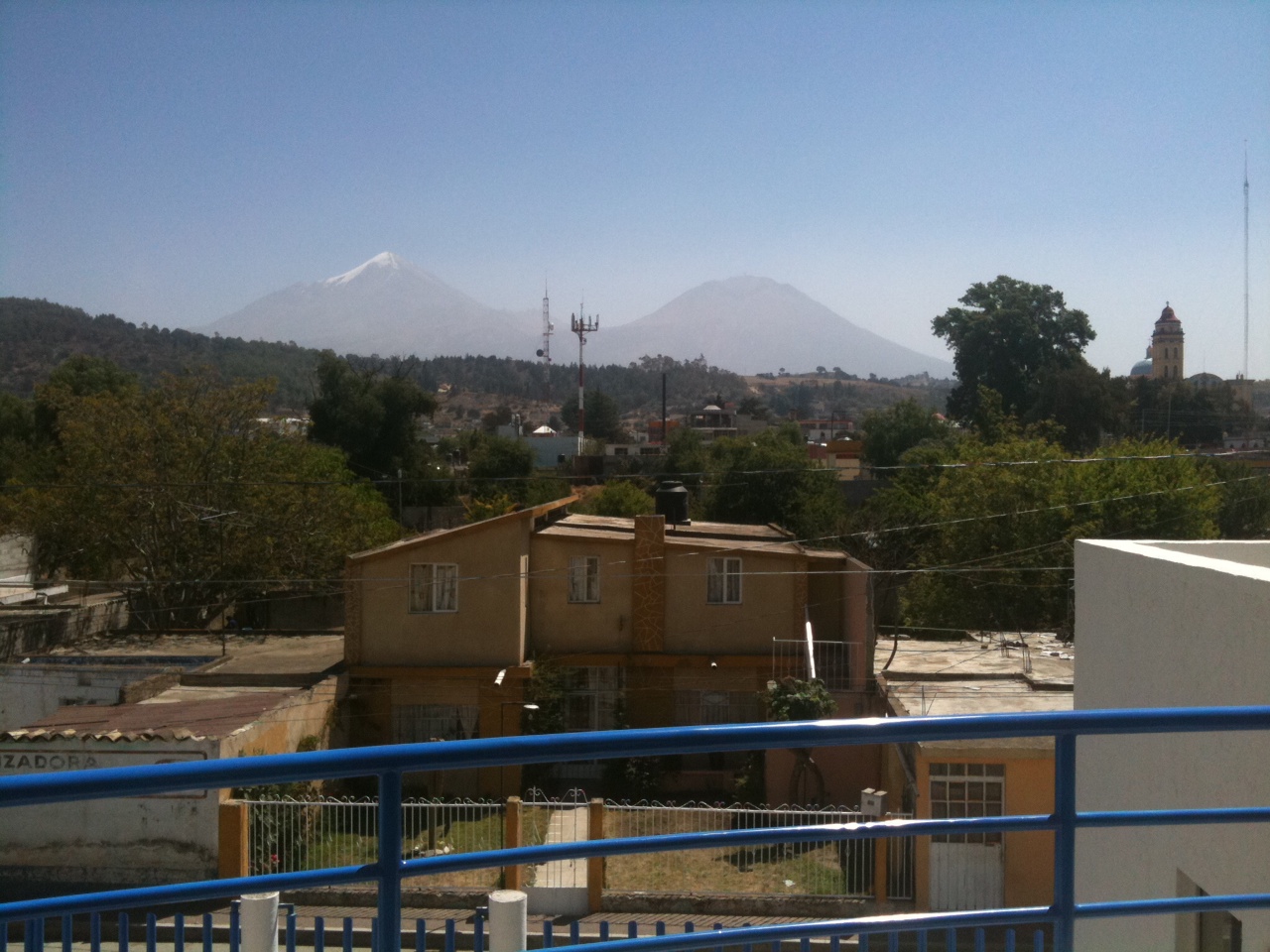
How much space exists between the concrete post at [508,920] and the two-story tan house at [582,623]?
19462 mm

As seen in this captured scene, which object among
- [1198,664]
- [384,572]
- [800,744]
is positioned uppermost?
[800,744]

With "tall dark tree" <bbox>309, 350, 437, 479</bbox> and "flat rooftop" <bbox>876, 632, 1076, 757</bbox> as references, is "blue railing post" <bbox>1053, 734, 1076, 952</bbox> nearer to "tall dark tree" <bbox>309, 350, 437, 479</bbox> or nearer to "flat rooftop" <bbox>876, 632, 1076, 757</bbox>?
"flat rooftop" <bbox>876, 632, 1076, 757</bbox>

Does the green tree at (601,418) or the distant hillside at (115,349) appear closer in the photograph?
the green tree at (601,418)

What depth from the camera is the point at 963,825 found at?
7.52 feet

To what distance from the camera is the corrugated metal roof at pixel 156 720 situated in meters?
15.5

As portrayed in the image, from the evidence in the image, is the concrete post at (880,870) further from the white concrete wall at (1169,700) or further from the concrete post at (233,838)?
the concrete post at (233,838)

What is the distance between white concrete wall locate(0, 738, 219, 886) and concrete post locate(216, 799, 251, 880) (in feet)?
4.26

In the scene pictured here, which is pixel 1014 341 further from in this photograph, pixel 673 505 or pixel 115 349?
pixel 115 349

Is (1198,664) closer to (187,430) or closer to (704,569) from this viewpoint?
(704,569)

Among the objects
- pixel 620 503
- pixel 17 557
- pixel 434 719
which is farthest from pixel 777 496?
pixel 17 557

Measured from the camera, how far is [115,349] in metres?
119

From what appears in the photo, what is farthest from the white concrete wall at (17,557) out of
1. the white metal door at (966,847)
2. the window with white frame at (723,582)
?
the white metal door at (966,847)

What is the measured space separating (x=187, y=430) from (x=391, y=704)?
41.4 ft

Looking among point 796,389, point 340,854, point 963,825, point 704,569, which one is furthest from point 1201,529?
point 796,389
